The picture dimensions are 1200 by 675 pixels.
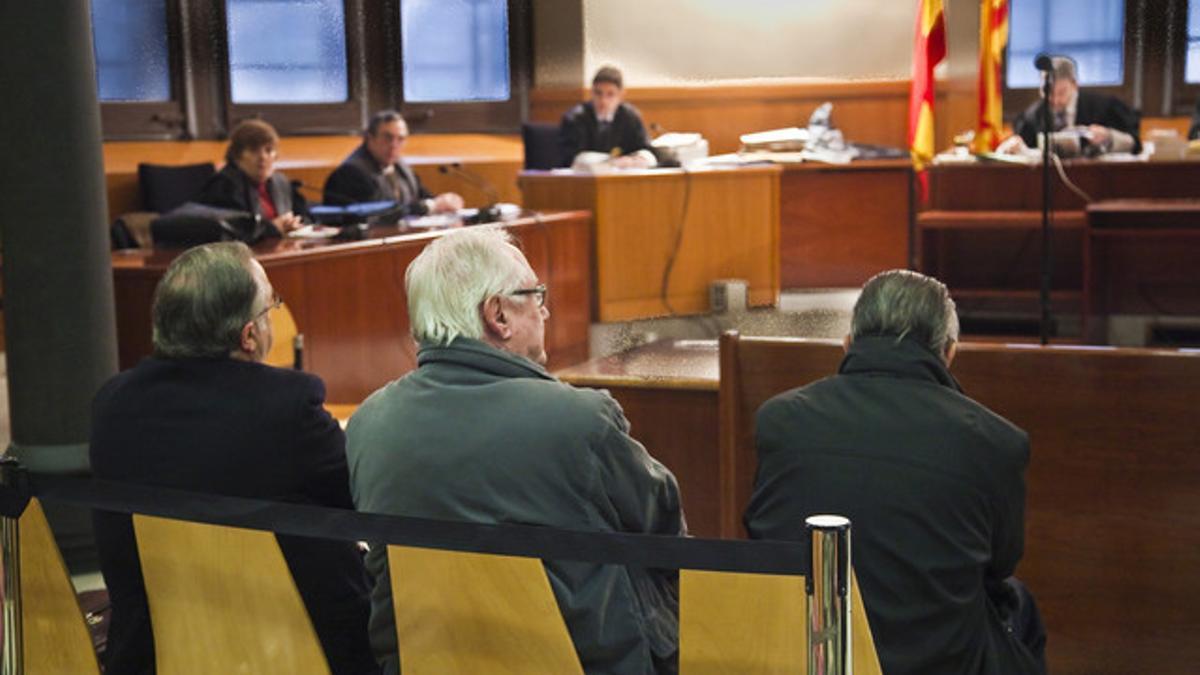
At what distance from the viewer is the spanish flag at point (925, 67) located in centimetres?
664

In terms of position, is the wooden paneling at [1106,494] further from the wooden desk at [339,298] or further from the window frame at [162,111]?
the window frame at [162,111]

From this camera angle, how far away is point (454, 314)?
2.10 meters

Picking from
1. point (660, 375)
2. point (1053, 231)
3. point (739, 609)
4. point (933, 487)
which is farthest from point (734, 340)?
point (1053, 231)

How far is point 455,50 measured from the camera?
935 cm

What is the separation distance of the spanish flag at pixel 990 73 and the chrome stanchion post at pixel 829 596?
19.3 ft

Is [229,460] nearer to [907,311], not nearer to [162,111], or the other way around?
[907,311]

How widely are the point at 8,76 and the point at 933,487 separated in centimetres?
261

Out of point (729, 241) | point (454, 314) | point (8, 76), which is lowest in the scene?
point (729, 241)

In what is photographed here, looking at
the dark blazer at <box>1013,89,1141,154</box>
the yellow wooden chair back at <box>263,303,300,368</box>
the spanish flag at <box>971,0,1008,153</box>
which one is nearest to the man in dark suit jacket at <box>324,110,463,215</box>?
the spanish flag at <box>971,0,1008,153</box>

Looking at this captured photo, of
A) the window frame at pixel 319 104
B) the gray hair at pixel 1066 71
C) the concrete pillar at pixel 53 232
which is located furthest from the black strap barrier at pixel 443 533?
the window frame at pixel 319 104

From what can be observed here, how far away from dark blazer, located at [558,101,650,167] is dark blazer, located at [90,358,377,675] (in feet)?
19.2

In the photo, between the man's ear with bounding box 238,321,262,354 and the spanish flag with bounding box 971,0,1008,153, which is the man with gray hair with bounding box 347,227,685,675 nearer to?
the man's ear with bounding box 238,321,262,354

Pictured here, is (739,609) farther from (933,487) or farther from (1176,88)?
(1176,88)

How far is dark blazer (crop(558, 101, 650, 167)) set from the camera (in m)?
8.02
